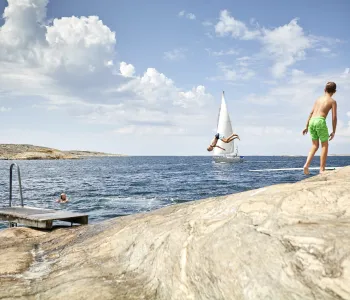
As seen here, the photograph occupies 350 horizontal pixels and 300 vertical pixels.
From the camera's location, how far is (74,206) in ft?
86.4

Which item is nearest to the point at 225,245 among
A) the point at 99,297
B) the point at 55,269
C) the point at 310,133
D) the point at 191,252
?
the point at 191,252

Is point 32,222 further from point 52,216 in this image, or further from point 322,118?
point 322,118

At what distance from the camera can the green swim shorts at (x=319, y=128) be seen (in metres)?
7.81

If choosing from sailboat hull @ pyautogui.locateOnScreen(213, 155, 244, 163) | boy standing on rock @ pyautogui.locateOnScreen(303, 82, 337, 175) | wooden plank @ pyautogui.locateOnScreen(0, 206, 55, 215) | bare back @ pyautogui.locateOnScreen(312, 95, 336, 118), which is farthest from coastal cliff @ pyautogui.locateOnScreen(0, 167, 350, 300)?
sailboat hull @ pyautogui.locateOnScreen(213, 155, 244, 163)

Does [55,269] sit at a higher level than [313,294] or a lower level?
lower

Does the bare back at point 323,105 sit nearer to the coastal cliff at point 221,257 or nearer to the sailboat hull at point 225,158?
the coastal cliff at point 221,257

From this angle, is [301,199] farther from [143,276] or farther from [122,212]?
[122,212]

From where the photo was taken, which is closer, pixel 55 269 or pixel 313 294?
pixel 313 294

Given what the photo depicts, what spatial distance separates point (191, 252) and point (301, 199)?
6.30ft

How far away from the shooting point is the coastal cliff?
3803 millimetres

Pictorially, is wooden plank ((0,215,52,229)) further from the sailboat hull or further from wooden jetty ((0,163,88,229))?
the sailboat hull

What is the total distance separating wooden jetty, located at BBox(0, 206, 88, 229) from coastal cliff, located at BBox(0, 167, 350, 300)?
4.44 meters

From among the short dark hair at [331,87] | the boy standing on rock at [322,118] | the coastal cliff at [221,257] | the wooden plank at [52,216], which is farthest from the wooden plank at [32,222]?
the short dark hair at [331,87]

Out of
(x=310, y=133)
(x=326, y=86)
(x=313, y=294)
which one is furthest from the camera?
(x=310, y=133)
